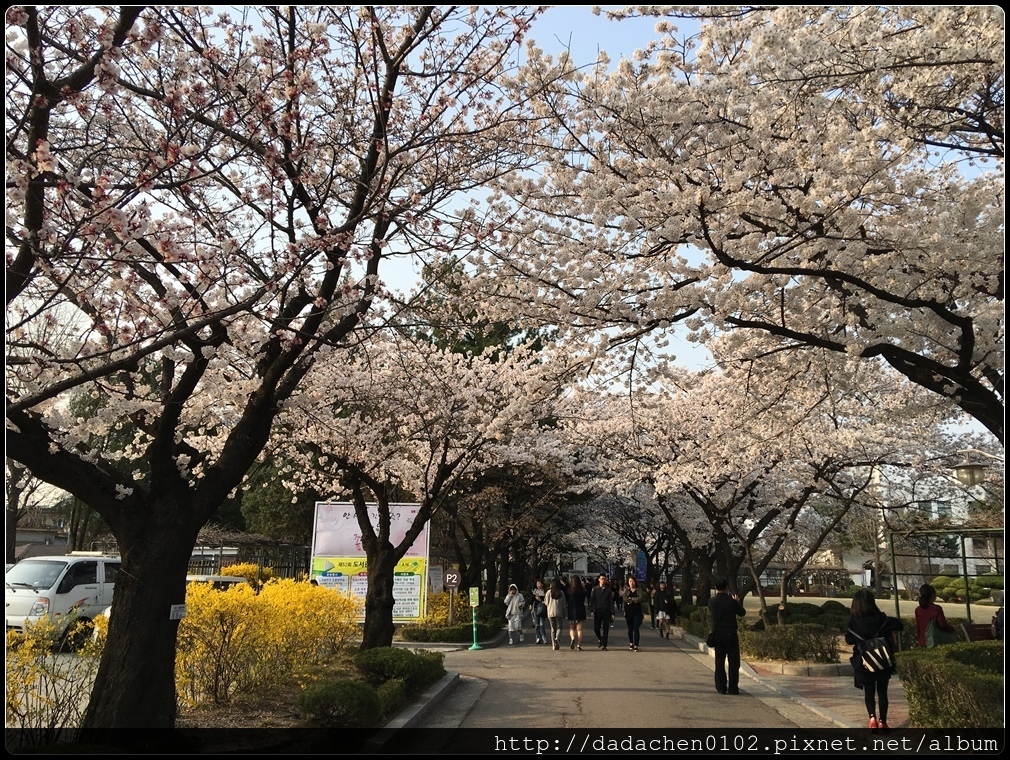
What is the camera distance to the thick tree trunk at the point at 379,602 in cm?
1155

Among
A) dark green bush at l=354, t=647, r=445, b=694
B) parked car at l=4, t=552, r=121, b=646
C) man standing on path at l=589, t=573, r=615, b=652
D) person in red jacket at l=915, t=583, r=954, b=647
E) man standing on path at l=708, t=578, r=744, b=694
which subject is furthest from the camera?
man standing on path at l=589, t=573, r=615, b=652

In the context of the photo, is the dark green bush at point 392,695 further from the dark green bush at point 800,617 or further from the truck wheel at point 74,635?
the dark green bush at point 800,617

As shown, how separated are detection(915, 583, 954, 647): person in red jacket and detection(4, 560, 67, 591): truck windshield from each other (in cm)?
1572

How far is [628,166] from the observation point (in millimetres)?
7879

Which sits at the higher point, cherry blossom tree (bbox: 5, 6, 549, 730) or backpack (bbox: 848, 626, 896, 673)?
cherry blossom tree (bbox: 5, 6, 549, 730)

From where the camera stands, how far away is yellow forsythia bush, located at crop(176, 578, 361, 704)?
8055mm

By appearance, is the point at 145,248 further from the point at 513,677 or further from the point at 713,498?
the point at 713,498

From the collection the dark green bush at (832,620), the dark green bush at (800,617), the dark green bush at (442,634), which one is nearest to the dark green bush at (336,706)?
Result: the dark green bush at (442,634)

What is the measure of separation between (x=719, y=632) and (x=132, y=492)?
27.3 feet

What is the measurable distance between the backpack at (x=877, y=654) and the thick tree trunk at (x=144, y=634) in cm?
715

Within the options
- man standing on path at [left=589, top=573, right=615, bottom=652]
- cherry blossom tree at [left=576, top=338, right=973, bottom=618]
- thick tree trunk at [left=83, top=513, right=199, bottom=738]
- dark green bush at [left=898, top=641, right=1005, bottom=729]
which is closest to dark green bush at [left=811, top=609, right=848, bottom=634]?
cherry blossom tree at [left=576, top=338, right=973, bottom=618]

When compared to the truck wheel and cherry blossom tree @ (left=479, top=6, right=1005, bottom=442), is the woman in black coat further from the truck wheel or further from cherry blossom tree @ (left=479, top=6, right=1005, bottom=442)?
the truck wheel

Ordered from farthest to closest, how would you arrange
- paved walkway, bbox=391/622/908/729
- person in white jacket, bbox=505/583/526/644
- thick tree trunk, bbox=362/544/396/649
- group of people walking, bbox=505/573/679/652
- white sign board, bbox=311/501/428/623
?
person in white jacket, bbox=505/583/526/644
white sign board, bbox=311/501/428/623
group of people walking, bbox=505/573/679/652
thick tree trunk, bbox=362/544/396/649
paved walkway, bbox=391/622/908/729

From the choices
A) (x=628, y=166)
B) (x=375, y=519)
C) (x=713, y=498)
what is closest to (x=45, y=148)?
(x=628, y=166)
